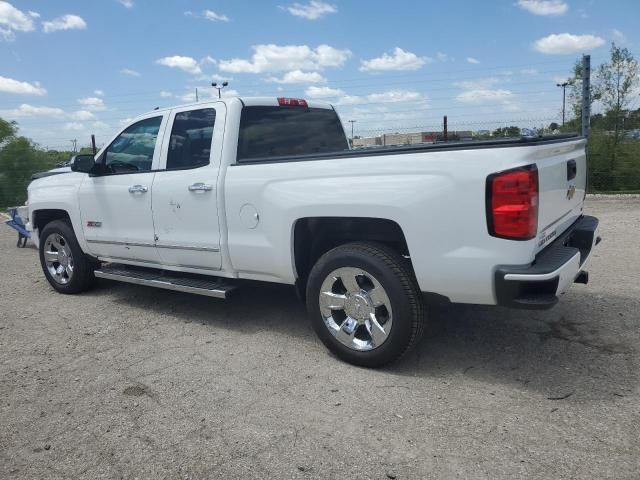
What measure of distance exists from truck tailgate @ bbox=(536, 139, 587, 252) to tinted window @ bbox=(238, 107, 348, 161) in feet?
7.59

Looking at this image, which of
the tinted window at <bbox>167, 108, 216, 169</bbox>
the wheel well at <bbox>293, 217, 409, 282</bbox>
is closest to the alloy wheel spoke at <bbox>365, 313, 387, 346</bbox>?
the wheel well at <bbox>293, 217, 409, 282</bbox>

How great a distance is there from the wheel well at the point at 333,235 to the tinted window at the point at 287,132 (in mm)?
891

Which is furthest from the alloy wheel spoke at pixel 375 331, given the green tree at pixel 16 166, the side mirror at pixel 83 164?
the green tree at pixel 16 166

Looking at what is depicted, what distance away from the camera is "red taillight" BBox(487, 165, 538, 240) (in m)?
3.07

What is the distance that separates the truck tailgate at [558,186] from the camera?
130 inches

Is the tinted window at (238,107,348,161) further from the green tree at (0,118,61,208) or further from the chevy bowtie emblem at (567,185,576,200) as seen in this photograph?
the green tree at (0,118,61,208)

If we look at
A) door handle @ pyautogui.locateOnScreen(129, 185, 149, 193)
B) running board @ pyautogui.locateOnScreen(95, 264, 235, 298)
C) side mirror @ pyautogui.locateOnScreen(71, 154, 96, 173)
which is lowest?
running board @ pyautogui.locateOnScreen(95, 264, 235, 298)

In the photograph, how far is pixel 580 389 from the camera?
3402 millimetres

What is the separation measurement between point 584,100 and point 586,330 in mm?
6938

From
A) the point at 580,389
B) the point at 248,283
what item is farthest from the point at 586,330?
the point at 248,283

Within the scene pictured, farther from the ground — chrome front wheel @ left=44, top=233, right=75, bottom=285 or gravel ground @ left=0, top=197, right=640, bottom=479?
chrome front wheel @ left=44, top=233, right=75, bottom=285

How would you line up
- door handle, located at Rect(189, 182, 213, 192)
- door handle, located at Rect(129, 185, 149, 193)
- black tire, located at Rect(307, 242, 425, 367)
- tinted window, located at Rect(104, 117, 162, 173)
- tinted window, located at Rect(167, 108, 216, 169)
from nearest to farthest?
1. black tire, located at Rect(307, 242, 425, 367)
2. door handle, located at Rect(189, 182, 213, 192)
3. tinted window, located at Rect(167, 108, 216, 169)
4. door handle, located at Rect(129, 185, 149, 193)
5. tinted window, located at Rect(104, 117, 162, 173)

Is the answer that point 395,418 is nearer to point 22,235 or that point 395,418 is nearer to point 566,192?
point 566,192

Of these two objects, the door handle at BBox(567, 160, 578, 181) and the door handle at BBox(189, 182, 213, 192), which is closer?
the door handle at BBox(567, 160, 578, 181)
